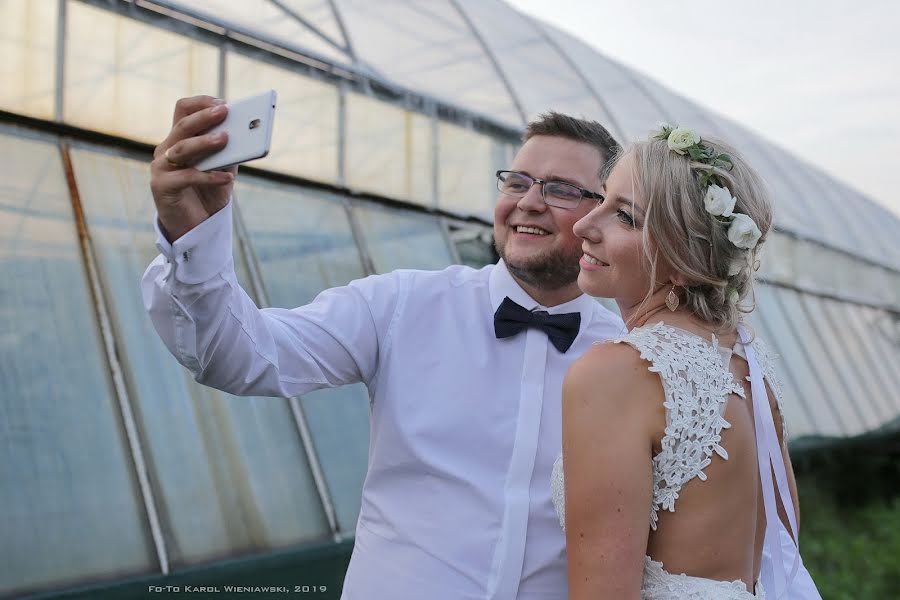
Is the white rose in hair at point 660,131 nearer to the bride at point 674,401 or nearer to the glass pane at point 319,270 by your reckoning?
the bride at point 674,401

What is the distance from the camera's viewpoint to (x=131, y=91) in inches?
181

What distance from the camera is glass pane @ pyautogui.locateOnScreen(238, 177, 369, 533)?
433 centimetres

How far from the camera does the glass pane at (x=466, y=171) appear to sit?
658cm

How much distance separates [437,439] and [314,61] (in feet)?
13.6

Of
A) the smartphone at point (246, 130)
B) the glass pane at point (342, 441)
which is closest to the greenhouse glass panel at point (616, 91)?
the glass pane at point (342, 441)

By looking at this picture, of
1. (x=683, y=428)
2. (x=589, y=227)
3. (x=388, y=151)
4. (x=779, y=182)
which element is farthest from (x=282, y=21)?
(x=779, y=182)

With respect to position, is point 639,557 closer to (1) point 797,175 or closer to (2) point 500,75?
(2) point 500,75

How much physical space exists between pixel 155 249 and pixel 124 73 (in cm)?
116

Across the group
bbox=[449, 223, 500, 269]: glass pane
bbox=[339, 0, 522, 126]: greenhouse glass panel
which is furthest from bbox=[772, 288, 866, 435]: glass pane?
bbox=[449, 223, 500, 269]: glass pane

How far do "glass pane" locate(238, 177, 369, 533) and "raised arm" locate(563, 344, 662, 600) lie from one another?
2.66 m

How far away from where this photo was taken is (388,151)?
615cm

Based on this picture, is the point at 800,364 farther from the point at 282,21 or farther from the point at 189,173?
the point at 189,173

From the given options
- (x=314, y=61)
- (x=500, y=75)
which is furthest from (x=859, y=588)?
(x=314, y=61)

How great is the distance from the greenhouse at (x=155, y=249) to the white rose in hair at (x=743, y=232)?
270 centimetres
